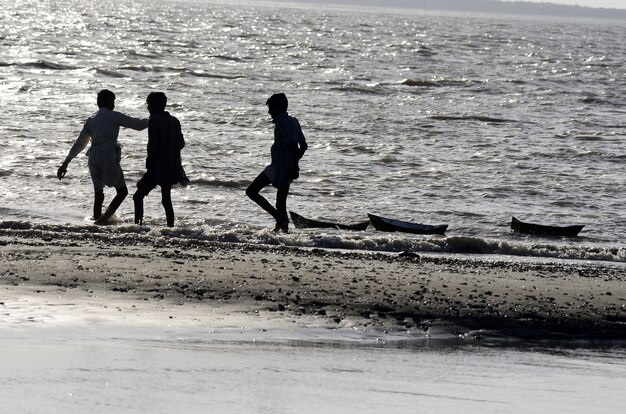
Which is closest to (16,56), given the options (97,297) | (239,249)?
(239,249)

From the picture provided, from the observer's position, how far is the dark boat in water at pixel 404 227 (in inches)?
553

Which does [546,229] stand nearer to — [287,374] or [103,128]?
[103,128]

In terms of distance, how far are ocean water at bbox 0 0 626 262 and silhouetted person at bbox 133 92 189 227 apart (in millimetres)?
604

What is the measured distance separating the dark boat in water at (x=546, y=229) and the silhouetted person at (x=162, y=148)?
13.8ft

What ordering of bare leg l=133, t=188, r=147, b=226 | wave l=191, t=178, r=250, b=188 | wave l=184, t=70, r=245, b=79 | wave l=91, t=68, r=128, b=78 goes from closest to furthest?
bare leg l=133, t=188, r=147, b=226, wave l=191, t=178, r=250, b=188, wave l=91, t=68, r=128, b=78, wave l=184, t=70, r=245, b=79

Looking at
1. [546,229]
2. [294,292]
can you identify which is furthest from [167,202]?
[546,229]

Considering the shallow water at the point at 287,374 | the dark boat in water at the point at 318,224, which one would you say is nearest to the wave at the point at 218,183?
the dark boat in water at the point at 318,224

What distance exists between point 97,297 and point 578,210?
395 inches

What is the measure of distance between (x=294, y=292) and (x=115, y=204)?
4607 mm

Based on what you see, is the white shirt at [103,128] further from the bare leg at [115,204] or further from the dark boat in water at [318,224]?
the dark boat in water at [318,224]

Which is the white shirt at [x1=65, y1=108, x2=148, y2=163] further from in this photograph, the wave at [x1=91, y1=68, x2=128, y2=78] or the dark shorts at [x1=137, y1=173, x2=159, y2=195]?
the wave at [x1=91, y1=68, x2=128, y2=78]

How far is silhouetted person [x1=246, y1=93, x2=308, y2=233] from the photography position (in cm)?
1265

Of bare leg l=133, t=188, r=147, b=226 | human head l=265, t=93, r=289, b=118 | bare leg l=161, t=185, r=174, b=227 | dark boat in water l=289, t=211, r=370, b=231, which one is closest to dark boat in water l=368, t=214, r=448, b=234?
dark boat in water l=289, t=211, r=370, b=231

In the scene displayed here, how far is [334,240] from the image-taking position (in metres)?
13.0
